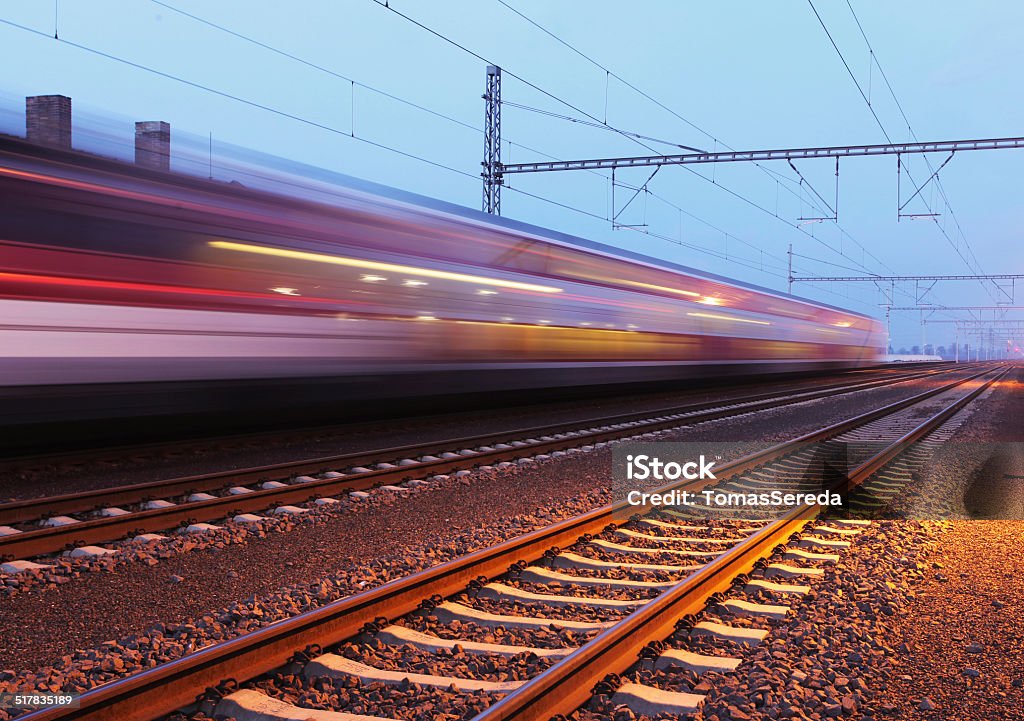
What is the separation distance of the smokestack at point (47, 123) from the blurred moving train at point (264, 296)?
14cm

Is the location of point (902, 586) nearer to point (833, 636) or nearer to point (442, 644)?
point (833, 636)

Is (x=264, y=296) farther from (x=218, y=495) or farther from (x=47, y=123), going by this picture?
(x=218, y=495)

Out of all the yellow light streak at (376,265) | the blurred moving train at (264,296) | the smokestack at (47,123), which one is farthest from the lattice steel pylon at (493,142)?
the smokestack at (47,123)

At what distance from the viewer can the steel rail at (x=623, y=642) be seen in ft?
10.3

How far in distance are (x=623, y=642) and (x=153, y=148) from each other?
7.73 m

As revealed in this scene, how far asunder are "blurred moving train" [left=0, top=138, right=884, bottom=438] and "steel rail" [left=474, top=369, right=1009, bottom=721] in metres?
5.88

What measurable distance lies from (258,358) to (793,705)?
309 inches

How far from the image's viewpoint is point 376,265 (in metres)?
12.0

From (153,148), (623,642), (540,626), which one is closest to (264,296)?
(153,148)

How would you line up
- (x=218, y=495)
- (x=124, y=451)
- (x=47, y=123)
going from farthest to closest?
(x=124, y=451)
(x=47, y=123)
(x=218, y=495)

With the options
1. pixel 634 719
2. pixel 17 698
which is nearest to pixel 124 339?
pixel 17 698

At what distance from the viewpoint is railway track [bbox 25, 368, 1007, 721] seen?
329 cm

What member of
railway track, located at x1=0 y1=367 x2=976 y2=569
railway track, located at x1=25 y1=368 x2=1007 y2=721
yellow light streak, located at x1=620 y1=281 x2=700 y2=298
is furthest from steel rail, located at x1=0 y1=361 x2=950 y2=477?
yellow light streak, located at x1=620 y1=281 x2=700 y2=298

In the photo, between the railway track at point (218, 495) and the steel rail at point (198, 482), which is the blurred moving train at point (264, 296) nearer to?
the steel rail at point (198, 482)
